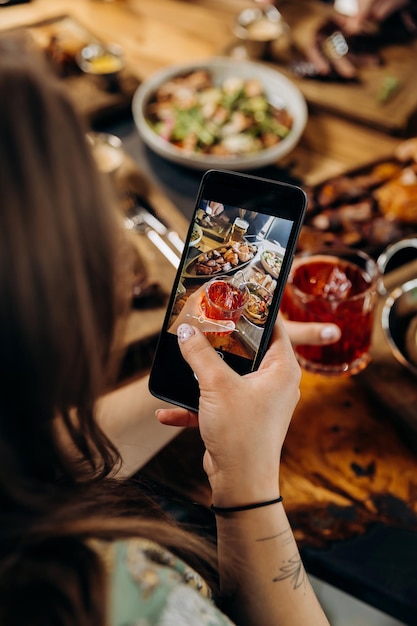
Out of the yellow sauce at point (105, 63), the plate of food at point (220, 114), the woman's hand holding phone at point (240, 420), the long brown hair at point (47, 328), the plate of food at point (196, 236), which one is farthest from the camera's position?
the yellow sauce at point (105, 63)

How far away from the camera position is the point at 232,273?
871 millimetres

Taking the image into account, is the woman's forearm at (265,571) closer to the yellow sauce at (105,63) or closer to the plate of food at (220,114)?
the plate of food at (220,114)

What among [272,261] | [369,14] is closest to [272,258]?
[272,261]

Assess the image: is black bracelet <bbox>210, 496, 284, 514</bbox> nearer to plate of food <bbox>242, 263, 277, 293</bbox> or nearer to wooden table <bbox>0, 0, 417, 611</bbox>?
wooden table <bbox>0, 0, 417, 611</bbox>

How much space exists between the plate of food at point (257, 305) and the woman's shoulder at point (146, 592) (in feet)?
1.16

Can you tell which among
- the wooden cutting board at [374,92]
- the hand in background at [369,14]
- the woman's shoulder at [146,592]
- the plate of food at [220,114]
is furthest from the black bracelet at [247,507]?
the hand in background at [369,14]

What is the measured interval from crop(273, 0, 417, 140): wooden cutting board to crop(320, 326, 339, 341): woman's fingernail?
3.18 ft

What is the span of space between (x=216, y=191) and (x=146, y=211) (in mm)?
726

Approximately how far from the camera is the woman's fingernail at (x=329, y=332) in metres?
1.09

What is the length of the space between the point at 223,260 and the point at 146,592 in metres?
0.47

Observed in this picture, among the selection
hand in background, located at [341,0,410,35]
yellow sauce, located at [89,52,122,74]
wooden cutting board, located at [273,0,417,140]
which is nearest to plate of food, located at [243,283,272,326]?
wooden cutting board, located at [273,0,417,140]

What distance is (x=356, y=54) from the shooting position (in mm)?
1979

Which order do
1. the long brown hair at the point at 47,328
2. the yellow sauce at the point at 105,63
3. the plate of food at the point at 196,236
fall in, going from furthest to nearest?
the yellow sauce at the point at 105,63 < the plate of food at the point at 196,236 < the long brown hair at the point at 47,328

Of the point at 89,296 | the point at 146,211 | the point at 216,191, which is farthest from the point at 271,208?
the point at 146,211
